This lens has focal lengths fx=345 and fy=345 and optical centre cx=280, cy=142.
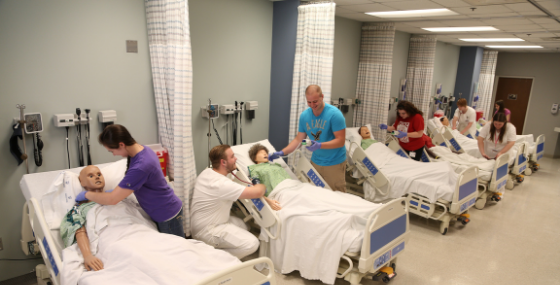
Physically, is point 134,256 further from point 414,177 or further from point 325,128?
point 414,177

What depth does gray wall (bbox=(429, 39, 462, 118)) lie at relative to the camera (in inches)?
318

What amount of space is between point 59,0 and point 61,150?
117 cm

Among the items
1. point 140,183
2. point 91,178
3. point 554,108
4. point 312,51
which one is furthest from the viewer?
point 554,108

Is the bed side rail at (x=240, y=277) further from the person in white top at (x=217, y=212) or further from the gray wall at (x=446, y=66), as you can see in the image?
the gray wall at (x=446, y=66)

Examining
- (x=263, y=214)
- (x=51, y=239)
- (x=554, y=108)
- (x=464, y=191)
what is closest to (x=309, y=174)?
(x=263, y=214)

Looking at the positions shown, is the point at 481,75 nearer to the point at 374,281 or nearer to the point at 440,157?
the point at 440,157

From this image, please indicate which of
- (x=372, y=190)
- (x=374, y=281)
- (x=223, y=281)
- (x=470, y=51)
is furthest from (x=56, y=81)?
(x=470, y=51)

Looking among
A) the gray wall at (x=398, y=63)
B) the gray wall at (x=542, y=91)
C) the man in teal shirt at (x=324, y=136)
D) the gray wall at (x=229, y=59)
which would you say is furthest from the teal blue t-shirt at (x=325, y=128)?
the gray wall at (x=542, y=91)

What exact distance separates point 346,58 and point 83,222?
455 centimetres

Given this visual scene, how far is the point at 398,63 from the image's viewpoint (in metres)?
6.80

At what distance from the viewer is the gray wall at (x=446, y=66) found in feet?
26.5

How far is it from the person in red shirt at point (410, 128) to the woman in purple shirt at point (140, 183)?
3.24m

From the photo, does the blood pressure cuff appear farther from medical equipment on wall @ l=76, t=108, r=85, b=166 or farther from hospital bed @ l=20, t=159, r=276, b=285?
medical equipment on wall @ l=76, t=108, r=85, b=166

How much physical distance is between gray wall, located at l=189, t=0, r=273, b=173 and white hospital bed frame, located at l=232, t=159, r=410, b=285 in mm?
1132
